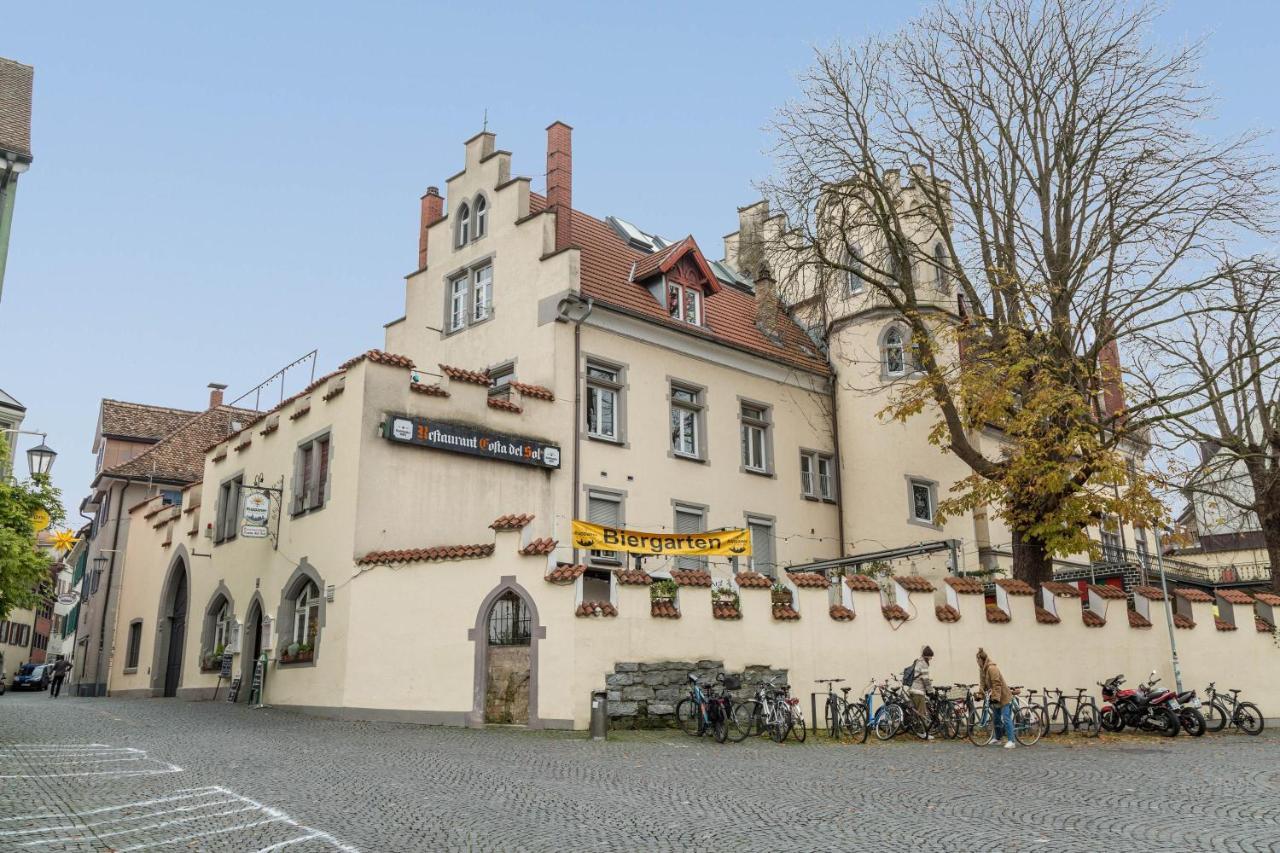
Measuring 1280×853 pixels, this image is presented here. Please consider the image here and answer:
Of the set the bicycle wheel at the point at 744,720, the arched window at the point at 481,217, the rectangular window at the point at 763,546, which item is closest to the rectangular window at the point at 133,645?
the arched window at the point at 481,217

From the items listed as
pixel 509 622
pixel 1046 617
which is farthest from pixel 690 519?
pixel 509 622

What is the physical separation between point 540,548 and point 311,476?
28.0 ft

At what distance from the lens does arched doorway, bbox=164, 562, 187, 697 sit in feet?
111

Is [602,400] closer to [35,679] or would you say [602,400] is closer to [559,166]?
[559,166]

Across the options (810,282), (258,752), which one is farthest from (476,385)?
(810,282)

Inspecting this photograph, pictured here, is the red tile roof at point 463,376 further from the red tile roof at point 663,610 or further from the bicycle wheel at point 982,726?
the bicycle wheel at point 982,726

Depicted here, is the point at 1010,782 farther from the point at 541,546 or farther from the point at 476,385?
the point at 476,385

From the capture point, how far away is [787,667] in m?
20.0

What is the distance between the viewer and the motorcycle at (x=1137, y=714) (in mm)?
20109

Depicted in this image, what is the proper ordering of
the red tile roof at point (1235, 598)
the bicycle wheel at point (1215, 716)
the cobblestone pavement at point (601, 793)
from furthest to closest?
1. the red tile roof at point (1235, 598)
2. the bicycle wheel at point (1215, 716)
3. the cobblestone pavement at point (601, 793)

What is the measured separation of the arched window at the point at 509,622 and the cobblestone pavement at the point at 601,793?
180cm

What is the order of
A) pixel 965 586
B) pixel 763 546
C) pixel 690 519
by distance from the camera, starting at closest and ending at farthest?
pixel 965 586
pixel 690 519
pixel 763 546

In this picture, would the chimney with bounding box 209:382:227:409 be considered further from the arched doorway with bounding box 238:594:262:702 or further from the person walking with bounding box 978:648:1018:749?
the person walking with bounding box 978:648:1018:749

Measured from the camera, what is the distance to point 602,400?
27.1 metres
